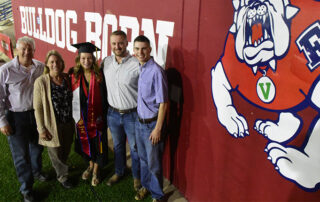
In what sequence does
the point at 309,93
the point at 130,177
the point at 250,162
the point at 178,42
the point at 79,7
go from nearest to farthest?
the point at 309,93 → the point at 250,162 → the point at 178,42 → the point at 130,177 → the point at 79,7

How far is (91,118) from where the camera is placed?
3025 mm

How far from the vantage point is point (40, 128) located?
281 cm

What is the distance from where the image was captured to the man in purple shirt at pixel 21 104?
2683 millimetres

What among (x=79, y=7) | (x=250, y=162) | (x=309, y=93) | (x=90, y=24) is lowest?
(x=250, y=162)

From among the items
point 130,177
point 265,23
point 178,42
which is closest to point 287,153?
point 265,23

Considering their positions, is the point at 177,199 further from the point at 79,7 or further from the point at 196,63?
the point at 79,7

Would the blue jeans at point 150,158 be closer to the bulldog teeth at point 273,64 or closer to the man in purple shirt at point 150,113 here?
the man in purple shirt at point 150,113

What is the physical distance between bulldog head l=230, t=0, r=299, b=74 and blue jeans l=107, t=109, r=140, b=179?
137 centimetres

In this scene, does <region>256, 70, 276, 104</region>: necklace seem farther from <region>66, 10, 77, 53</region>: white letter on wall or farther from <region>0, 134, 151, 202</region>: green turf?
<region>66, 10, 77, 53</region>: white letter on wall

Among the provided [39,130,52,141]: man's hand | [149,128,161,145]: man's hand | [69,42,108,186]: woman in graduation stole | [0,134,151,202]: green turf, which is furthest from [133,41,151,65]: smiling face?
[0,134,151,202]: green turf

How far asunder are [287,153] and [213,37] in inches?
43.7

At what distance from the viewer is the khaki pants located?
297 centimetres

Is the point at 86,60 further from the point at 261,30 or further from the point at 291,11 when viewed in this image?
the point at 291,11

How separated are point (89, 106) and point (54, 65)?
1.89ft
